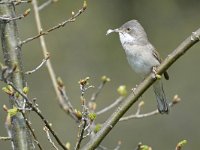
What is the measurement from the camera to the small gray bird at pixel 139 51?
477 cm

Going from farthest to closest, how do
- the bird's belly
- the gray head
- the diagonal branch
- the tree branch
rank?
1. the gray head
2. the bird's belly
3. the tree branch
4. the diagonal branch

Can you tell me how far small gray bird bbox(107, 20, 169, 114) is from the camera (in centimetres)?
477

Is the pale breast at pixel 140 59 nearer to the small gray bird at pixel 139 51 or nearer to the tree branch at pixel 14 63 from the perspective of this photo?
the small gray bird at pixel 139 51

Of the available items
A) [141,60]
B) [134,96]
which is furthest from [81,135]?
[141,60]

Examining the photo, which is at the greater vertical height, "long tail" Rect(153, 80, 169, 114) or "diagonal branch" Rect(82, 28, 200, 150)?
"diagonal branch" Rect(82, 28, 200, 150)

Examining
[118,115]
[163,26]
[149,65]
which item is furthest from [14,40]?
[163,26]

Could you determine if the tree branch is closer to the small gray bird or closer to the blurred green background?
the small gray bird

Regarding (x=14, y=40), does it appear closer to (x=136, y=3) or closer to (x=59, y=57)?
(x=59, y=57)

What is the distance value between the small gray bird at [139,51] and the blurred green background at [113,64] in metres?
6.14

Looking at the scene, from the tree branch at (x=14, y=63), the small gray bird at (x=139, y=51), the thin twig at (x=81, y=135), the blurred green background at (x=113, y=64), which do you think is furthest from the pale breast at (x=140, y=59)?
the blurred green background at (x=113, y=64)

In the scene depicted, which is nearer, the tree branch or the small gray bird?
→ the tree branch

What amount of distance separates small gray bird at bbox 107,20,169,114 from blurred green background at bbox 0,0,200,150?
6.14 meters

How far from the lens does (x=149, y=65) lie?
4766mm

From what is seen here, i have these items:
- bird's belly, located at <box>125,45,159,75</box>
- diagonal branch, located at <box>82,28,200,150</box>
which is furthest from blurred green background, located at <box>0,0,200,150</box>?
diagonal branch, located at <box>82,28,200,150</box>
